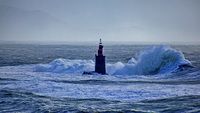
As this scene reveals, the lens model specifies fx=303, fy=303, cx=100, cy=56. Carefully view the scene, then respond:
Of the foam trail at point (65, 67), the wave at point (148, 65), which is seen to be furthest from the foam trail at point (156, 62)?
the foam trail at point (65, 67)

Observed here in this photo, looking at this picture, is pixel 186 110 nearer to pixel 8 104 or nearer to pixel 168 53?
pixel 8 104

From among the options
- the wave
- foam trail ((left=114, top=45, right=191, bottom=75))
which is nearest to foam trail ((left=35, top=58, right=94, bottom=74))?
the wave

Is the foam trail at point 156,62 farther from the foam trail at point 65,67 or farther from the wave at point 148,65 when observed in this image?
the foam trail at point 65,67

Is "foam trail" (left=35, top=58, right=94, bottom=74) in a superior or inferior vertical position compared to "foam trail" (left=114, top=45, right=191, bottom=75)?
inferior

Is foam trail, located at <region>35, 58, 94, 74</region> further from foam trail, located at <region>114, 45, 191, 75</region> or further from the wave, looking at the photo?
foam trail, located at <region>114, 45, 191, 75</region>

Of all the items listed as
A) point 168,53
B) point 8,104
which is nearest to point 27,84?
point 8,104

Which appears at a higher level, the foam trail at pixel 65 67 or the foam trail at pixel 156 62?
the foam trail at pixel 156 62

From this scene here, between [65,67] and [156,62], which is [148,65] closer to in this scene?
[156,62]

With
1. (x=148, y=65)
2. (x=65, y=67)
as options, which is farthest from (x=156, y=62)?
(x=65, y=67)

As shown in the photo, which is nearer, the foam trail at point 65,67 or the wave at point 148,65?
the wave at point 148,65

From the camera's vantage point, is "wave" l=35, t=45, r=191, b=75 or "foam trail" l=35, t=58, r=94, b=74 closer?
"wave" l=35, t=45, r=191, b=75

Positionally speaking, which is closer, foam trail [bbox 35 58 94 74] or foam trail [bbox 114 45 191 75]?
foam trail [bbox 114 45 191 75]

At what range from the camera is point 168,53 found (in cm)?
2639

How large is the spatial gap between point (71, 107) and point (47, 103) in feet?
3.86
